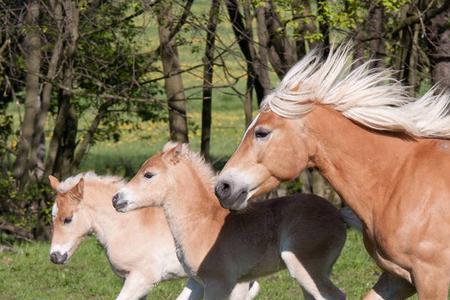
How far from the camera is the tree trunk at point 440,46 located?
12.0m

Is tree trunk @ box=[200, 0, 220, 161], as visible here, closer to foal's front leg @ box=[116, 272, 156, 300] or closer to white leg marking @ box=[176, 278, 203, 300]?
foal's front leg @ box=[116, 272, 156, 300]

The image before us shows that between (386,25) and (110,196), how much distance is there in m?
5.17

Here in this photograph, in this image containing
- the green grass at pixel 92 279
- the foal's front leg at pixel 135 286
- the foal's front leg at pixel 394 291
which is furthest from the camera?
the green grass at pixel 92 279

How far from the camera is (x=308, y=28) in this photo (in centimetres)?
1324

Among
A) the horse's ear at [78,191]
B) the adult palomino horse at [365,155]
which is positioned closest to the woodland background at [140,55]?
the horse's ear at [78,191]

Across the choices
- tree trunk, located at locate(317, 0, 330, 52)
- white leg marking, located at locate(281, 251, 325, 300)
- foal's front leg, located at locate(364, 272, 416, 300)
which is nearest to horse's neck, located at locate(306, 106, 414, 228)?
foal's front leg, located at locate(364, 272, 416, 300)

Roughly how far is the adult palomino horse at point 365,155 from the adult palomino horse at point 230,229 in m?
1.30

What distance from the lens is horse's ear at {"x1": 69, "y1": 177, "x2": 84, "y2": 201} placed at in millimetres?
9781

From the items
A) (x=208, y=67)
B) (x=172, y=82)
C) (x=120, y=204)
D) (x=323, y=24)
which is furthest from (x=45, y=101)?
(x=120, y=204)

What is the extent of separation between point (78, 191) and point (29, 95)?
508 centimetres

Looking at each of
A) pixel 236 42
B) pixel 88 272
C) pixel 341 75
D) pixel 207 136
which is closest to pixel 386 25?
pixel 236 42

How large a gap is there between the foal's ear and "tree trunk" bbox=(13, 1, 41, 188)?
16.6ft

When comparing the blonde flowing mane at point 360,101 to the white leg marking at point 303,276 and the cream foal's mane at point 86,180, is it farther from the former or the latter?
the cream foal's mane at point 86,180

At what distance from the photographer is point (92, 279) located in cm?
1089
